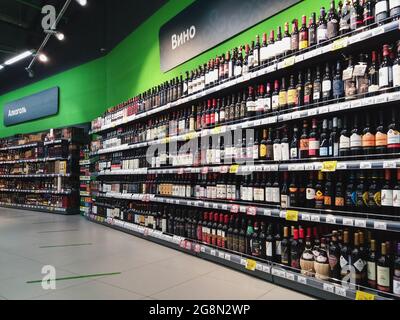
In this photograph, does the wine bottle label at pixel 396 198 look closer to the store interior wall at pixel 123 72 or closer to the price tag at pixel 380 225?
the price tag at pixel 380 225

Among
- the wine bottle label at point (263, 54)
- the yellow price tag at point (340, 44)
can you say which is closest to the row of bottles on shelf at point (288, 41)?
the wine bottle label at point (263, 54)

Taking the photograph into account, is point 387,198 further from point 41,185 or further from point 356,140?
point 41,185

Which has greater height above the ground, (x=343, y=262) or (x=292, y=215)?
(x=292, y=215)

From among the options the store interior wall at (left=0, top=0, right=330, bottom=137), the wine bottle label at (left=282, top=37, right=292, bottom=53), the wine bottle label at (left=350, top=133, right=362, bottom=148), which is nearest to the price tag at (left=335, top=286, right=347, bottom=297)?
the wine bottle label at (left=350, top=133, right=362, bottom=148)

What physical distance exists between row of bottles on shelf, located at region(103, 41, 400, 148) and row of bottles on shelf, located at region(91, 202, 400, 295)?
1.07 m

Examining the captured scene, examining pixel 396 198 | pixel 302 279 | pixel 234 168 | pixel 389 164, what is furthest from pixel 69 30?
pixel 396 198

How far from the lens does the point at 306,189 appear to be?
8.72 feet

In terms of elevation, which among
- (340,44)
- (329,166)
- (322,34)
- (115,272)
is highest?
(322,34)

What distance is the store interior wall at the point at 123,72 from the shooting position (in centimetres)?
398

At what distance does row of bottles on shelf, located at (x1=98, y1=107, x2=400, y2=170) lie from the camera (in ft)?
7.42

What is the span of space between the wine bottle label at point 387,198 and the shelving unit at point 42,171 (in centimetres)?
733

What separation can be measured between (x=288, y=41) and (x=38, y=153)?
332 inches

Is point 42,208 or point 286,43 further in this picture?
point 42,208

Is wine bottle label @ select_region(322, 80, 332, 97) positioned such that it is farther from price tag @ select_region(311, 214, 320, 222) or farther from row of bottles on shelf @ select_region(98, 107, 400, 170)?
price tag @ select_region(311, 214, 320, 222)
